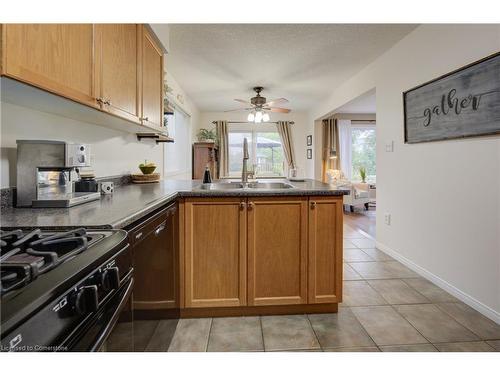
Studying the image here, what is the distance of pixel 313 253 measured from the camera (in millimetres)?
1947

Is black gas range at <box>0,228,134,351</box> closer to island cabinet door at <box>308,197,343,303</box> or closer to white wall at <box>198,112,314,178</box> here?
island cabinet door at <box>308,197,343,303</box>

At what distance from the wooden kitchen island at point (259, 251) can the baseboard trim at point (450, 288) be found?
104cm

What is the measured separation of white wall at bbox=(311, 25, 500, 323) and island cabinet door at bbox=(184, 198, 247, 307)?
1.73 m

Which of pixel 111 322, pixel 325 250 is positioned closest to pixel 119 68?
pixel 111 322

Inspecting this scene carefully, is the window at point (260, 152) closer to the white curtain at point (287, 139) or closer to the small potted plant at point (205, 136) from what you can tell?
the white curtain at point (287, 139)

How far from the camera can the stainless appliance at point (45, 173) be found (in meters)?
1.28

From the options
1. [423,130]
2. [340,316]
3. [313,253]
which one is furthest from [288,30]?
[340,316]

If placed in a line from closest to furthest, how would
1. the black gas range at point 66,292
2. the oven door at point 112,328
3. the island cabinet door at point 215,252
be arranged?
the black gas range at point 66,292 → the oven door at point 112,328 → the island cabinet door at point 215,252

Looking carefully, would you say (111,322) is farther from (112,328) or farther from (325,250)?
(325,250)

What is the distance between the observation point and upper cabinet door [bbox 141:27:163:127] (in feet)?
6.68

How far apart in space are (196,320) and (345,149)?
20.5 ft

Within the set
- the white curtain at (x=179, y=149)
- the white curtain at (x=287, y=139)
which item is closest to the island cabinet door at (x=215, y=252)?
the white curtain at (x=179, y=149)
